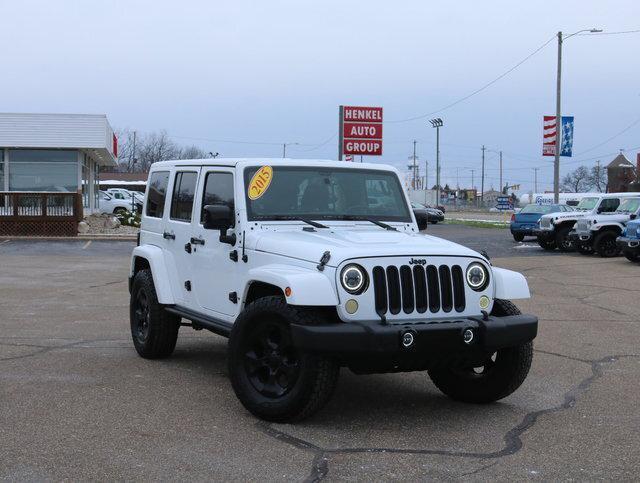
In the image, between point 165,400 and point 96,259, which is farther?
point 96,259

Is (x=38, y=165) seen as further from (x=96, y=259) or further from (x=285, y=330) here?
(x=285, y=330)

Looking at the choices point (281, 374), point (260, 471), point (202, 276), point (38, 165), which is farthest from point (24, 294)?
point (38, 165)

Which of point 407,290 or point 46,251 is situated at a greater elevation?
point 407,290

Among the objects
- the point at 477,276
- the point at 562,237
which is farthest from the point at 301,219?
the point at 562,237

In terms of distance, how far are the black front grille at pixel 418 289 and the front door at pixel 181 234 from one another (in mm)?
2386

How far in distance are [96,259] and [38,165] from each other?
1434cm

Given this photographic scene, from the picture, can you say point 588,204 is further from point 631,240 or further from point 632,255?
point 631,240

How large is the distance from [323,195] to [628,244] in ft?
51.4

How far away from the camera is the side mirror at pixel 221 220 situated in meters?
6.64

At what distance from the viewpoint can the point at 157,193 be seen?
28.7 ft

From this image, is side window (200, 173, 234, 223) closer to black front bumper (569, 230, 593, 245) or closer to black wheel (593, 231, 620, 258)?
black wheel (593, 231, 620, 258)

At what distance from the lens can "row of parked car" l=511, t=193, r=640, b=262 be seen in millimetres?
24062

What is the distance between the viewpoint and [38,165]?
3447 cm

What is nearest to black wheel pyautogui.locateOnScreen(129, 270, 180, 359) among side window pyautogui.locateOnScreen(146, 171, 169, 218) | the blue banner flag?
side window pyautogui.locateOnScreen(146, 171, 169, 218)
